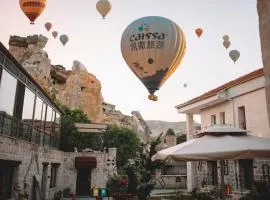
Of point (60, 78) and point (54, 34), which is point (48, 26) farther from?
point (60, 78)

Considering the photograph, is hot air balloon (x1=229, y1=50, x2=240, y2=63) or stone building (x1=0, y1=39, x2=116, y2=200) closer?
stone building (x1=0, y1=39, x2=116, y2=200)

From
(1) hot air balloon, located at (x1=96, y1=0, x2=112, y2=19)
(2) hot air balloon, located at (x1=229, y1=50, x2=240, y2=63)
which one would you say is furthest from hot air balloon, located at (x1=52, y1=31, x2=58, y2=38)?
(2) hot air balloon, located at (x1=229, y1=50, x2=240, y2=63)

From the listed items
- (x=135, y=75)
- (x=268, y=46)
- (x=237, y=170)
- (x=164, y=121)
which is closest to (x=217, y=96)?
(x=237, y=170)

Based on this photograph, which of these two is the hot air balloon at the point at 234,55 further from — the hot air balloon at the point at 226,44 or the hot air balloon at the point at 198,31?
the hot air balloon at the point at 198,31

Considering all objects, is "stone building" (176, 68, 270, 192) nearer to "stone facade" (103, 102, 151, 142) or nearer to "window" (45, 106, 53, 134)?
"window" (45, 106, 53, 134)

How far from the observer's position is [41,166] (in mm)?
13930

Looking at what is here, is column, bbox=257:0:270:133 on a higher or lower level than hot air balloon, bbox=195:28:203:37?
lower

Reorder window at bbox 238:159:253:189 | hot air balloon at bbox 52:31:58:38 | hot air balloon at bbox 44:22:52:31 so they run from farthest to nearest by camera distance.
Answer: hot air balloon at bbox 52:31:58:38
hot air balloon at bbox 44:22:52:31
window at bbox 238:159:253:189

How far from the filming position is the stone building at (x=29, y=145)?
32.2ft

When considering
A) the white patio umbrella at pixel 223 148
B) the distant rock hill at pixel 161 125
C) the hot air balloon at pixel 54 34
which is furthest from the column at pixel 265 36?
the distant rock hill at pixel 161 125

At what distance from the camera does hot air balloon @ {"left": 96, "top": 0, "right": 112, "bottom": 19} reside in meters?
14.5

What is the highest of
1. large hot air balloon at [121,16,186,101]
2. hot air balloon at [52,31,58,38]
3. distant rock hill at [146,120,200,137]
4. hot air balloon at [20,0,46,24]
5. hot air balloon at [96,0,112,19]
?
distant rock hill at [146,120,200,137]

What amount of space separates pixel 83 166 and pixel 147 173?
1094 cm

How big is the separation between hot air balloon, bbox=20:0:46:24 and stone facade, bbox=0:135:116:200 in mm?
6034
